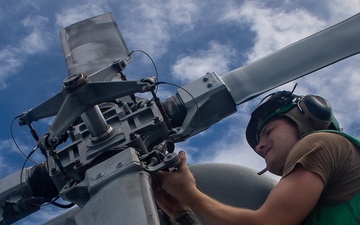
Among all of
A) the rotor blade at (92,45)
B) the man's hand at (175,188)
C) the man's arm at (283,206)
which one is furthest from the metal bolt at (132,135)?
the rotor blade at (92,45)

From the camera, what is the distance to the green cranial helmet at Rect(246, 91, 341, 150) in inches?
235

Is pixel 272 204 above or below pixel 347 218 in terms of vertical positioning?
above

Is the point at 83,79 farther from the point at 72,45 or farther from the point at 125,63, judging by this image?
the point at 72,45

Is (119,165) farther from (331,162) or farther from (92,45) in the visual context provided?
Result: (92,45)

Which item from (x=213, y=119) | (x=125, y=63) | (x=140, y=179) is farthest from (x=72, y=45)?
(x=140, y=179)

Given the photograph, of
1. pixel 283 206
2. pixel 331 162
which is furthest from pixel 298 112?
pixel 283 206

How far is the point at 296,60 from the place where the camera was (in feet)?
21.7

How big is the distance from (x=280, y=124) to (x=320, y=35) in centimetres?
130

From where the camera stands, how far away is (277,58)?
6703mm

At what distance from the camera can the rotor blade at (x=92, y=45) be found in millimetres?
7613

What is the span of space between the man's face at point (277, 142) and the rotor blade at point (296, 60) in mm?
605

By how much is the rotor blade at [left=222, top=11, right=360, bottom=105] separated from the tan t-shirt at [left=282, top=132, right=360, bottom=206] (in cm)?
165

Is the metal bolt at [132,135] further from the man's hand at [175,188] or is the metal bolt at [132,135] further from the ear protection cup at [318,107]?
the ear protection cup at [318,107]

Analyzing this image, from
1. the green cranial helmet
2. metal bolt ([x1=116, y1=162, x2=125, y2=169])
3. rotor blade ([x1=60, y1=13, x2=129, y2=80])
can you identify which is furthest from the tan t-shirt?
rotor blade ([x1=60, y1=13, x2=129, y2=80])
